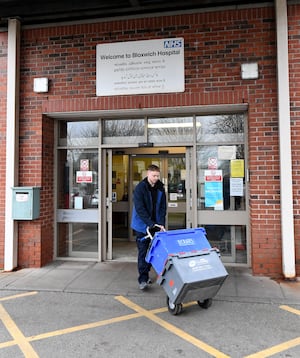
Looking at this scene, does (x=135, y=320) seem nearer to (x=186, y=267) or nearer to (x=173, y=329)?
(x=173, y=329)

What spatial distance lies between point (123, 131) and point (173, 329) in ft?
12.8

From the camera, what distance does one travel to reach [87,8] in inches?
230

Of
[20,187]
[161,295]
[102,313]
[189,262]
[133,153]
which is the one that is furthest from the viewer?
[133,153]

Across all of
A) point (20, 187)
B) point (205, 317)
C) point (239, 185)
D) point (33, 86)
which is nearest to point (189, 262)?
point (205, 317)

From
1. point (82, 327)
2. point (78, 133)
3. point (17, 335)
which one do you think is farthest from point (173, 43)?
point (17, 335)

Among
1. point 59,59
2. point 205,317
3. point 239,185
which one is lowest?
point 205,317

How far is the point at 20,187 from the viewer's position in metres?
5.91

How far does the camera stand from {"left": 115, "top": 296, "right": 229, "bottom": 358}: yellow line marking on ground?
125 inches

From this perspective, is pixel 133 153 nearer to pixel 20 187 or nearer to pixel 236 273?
pixel 20 187

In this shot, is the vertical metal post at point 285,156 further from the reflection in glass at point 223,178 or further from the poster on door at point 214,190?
the poster on door at point 214,190

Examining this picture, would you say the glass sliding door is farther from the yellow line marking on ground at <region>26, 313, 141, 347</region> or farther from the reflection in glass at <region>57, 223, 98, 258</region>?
the yellow line marking on ground at <region>26, 313, 141, 347</region>

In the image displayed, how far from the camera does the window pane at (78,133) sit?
259 inches

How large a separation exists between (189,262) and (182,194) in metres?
3.24

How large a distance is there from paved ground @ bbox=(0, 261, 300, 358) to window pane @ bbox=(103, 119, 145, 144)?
255 centimetres
